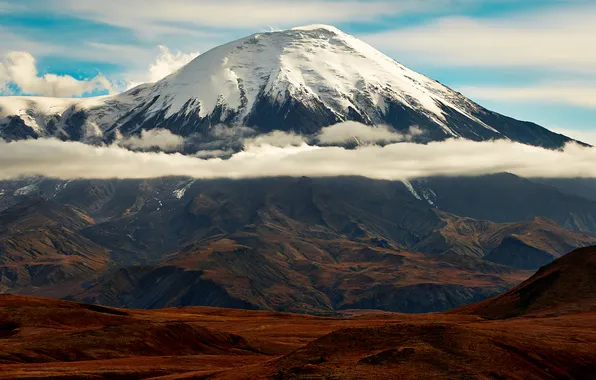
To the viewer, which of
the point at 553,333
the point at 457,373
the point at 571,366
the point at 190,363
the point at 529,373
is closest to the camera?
the point at 457,373

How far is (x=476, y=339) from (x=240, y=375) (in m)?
38.9

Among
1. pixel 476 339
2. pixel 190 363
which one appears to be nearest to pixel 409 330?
pixel 476 339

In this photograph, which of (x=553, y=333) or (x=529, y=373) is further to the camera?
(x=553, y=333)

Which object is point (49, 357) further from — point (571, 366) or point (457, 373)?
point (571, 366)

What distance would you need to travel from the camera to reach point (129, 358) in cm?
18150

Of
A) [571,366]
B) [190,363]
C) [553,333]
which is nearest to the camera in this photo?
[571,366]

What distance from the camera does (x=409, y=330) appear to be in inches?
6033

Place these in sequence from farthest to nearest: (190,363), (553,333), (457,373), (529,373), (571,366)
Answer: (553,333) → (190,363) → (571,366) → (529,373) → (457,373)

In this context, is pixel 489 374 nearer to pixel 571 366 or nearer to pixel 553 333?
pixel 571 366

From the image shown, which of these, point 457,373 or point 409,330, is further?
point 409,330

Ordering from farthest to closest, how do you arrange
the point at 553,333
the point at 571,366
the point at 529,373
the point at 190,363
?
the point at 553,333 < the point at 190,363 < the point at 571,366 < the point at 529,373

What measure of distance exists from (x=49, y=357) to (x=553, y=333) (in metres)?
104

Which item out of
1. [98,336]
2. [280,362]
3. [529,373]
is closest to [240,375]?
[280,362]

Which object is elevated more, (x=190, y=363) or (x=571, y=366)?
(x=571, y=366)
